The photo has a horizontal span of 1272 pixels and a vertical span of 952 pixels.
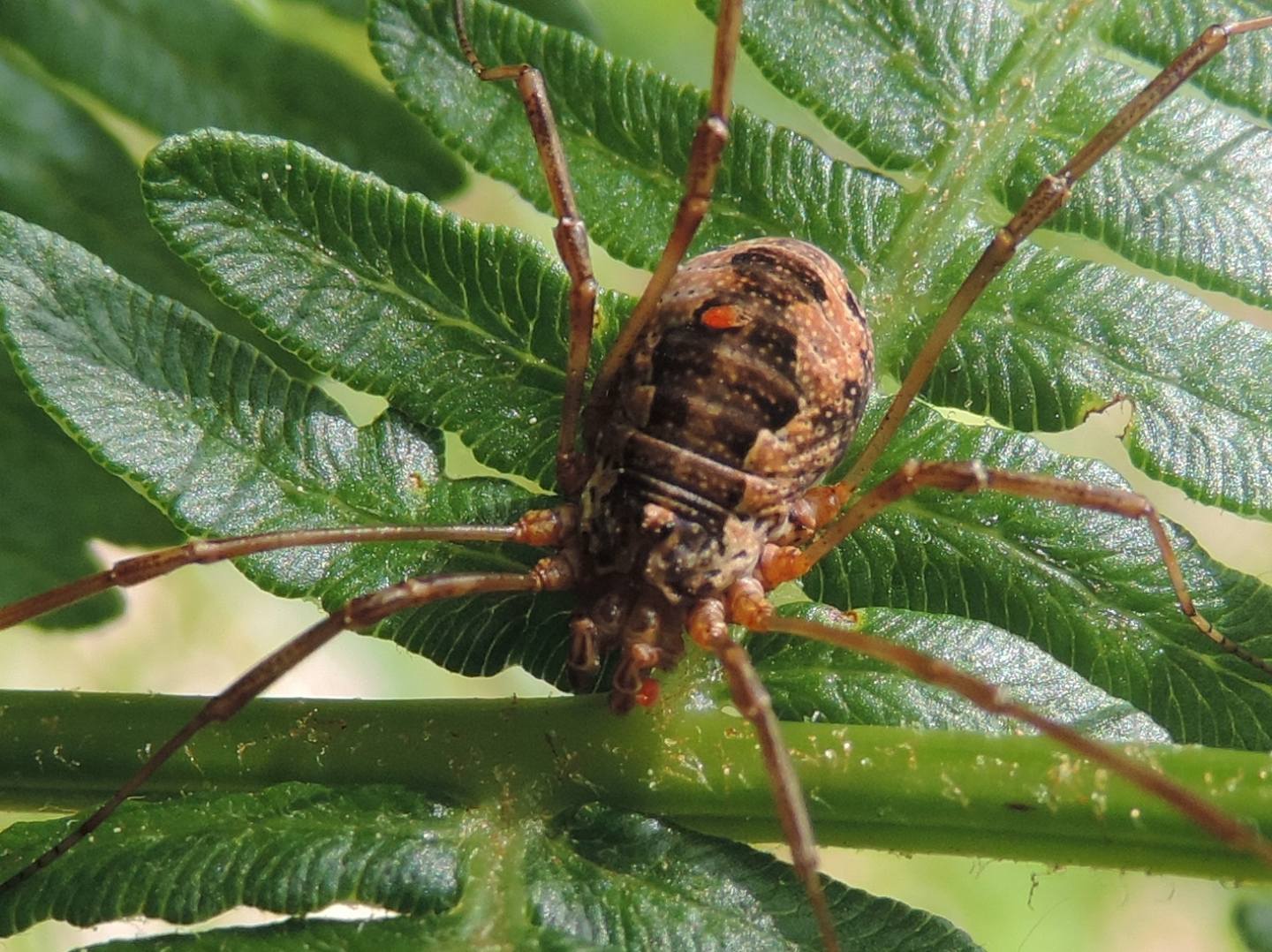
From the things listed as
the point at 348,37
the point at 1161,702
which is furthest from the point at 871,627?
the point at 348,37

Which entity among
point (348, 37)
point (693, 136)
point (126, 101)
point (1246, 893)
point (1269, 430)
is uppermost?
point (348, 37)

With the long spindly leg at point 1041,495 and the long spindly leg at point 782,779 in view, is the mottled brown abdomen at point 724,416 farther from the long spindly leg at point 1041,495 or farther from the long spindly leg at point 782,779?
the long spindly leg at point 782,779

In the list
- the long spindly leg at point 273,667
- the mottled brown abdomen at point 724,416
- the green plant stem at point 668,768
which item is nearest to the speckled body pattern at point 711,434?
the mottled brown abdomen at point 724,416

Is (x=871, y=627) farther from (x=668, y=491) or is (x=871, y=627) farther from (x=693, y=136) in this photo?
(x=693, y=136)

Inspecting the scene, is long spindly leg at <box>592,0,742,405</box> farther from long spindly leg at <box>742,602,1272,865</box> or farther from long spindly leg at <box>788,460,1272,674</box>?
long spindly leg at <box>742,602,1272,865</box>

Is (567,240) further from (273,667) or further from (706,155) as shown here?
(273,667)

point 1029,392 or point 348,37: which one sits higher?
point 348,37
